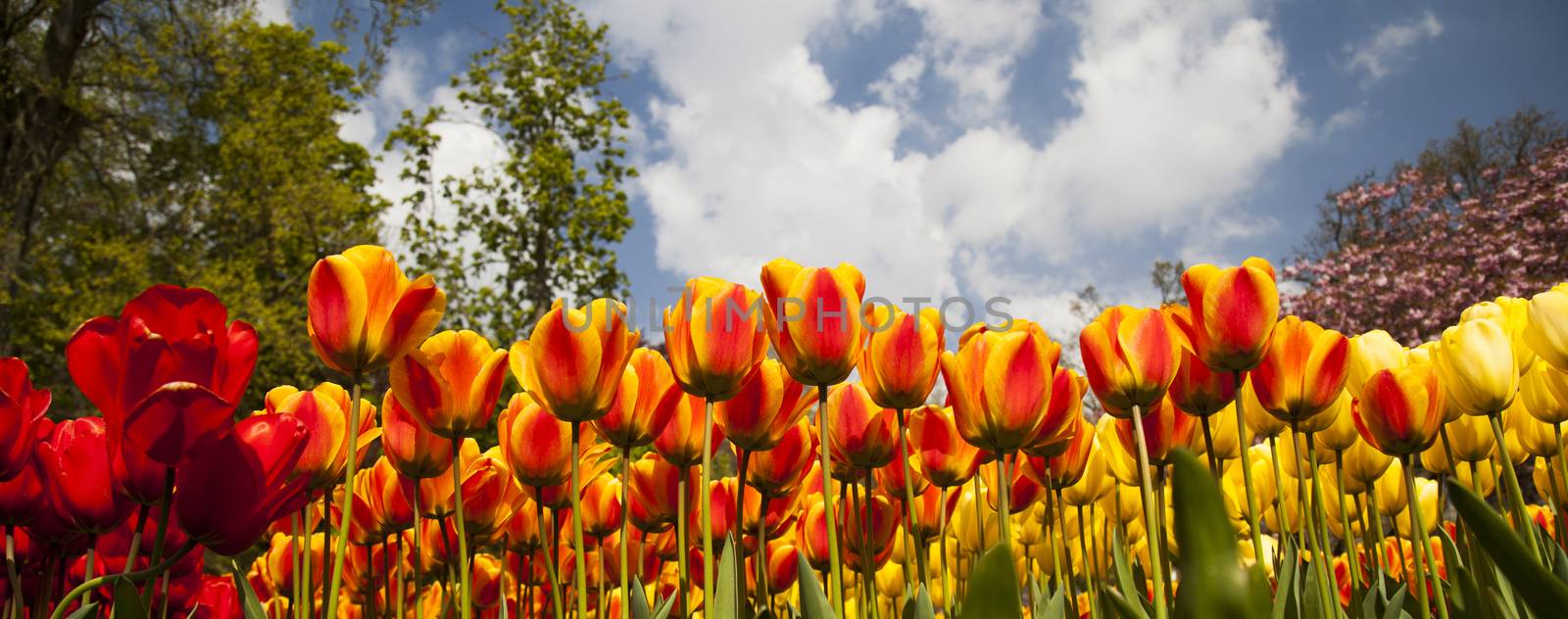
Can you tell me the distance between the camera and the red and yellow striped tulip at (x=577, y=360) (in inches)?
35.8

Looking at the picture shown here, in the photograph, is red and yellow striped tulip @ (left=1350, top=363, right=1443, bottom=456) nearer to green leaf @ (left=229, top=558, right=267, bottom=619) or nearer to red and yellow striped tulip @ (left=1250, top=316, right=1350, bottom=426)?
red and yellow striped tulip @ (left=1250, top=316, right=1350, bottom=426)

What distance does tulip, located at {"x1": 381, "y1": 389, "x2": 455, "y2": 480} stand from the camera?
1072 mm

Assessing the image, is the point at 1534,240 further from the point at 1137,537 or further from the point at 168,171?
the point at 168,171

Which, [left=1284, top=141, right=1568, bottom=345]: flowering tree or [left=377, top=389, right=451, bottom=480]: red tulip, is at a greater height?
[left=1284, top=141, right=1568, bottom=345]: flowering tree

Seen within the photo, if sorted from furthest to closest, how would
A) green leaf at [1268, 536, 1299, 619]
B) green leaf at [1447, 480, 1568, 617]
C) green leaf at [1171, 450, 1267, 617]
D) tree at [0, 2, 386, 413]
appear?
tree at [0, 2, 386, 413] → green leaf at [1268, 536, 1299, 619] → green leaf at [1447, 480, 1568, 617] → green leaf at [1171, 450, 1267, 617]

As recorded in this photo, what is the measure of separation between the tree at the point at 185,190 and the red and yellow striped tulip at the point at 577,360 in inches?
518

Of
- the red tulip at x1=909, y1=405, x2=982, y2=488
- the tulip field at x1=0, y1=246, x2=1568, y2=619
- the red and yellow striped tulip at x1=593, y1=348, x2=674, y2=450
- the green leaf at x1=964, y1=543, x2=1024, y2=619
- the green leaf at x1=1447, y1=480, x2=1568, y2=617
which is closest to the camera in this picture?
the green leaf at x1=964, y1=543, x2=1024, y2=619

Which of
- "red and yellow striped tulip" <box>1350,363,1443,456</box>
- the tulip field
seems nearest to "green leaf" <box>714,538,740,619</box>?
the tulip field

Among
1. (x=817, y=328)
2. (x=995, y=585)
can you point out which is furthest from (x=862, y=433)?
(x=995, y=585)

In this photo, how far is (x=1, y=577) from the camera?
1110 millimetres

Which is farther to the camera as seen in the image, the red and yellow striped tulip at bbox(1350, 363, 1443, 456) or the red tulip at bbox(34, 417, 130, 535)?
the red and yellow striped tulip at bbox(1350, 363, 1443, 456)

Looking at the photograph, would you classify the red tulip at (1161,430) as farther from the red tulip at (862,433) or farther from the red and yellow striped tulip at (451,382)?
the red and yellow striped tulip at (451,382)

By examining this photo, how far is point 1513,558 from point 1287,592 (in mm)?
296

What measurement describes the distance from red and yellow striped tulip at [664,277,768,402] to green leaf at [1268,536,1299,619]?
56 centimetres
